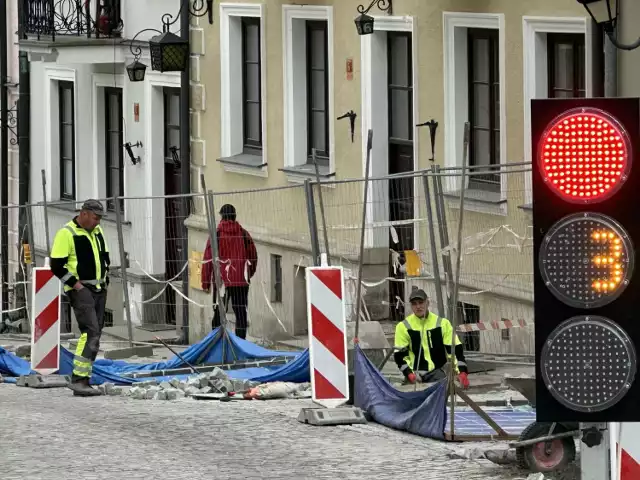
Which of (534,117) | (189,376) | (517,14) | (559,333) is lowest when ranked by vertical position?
(189,376)

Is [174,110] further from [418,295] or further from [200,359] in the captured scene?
[418,295]

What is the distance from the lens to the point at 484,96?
1805 cm

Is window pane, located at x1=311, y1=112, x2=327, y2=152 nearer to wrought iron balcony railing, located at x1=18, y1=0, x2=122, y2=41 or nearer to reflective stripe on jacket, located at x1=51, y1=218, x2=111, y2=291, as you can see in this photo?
wrought iron balcony railing, located at x1=18, y1=0, x2=122, y2=41

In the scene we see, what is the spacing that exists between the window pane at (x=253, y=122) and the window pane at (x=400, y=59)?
323 centimetres

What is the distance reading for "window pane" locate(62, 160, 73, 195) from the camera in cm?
2834

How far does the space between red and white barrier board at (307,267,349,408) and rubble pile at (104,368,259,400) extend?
2.16 meters

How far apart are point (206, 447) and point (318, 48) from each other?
10.4 meters

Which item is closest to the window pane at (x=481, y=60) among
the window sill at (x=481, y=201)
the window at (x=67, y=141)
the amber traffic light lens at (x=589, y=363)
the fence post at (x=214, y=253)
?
the window sill at (x=481, y=201)

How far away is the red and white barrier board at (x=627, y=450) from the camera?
613 centimetres

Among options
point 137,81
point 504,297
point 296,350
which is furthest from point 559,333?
point 137,81

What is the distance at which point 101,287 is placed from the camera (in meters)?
15.0

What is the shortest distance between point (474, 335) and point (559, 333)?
840 cm

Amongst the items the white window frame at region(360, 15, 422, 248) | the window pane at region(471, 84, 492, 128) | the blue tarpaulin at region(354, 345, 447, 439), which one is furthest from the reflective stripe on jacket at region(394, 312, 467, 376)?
the white window frame at region(360, 15, 422, 248)

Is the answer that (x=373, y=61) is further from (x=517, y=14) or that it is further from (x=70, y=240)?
(x=70, y=240)
